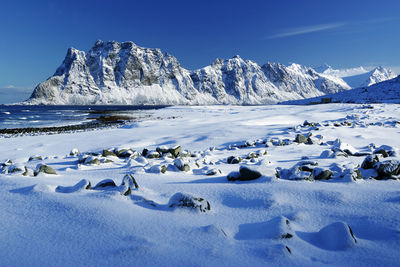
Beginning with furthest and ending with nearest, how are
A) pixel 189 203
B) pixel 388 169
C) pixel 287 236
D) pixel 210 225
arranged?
pixel 388 169 → pixel 189 203 → pixel 210 225 → pixel 287 236

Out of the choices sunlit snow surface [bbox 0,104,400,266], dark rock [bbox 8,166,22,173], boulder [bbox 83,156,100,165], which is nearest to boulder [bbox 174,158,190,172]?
sunlit snow surface [bbox 0,104,400,266]

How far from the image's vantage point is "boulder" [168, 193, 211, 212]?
108 inches

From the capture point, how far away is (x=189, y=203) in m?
2.77

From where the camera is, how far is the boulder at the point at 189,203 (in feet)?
9.04

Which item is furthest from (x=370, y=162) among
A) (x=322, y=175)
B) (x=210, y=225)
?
(x=210, y=225)

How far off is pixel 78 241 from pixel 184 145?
A: 29.0ft

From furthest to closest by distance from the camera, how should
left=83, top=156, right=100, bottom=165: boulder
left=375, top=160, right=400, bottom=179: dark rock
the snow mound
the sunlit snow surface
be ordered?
left=83, top=156, right=100, bottom=165: boulder
left=375, top=160, right=400, bottom=179: dark rock
the snow mound
the sunlit snow surface

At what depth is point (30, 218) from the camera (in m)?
2.45

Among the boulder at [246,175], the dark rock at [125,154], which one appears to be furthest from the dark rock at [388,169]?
the dark rock at [125,154]

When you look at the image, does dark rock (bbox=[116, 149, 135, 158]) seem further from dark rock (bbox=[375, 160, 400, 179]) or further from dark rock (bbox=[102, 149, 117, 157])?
dark rock (bbox=[375, 160, 400, 179])

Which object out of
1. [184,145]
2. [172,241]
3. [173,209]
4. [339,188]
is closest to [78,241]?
[172,241]

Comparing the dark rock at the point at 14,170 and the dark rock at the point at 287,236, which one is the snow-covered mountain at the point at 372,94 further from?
the dark rock at the point at 287,236

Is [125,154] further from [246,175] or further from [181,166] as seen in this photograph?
[246,175]

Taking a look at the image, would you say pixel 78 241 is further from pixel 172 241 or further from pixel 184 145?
pixel 184 145
